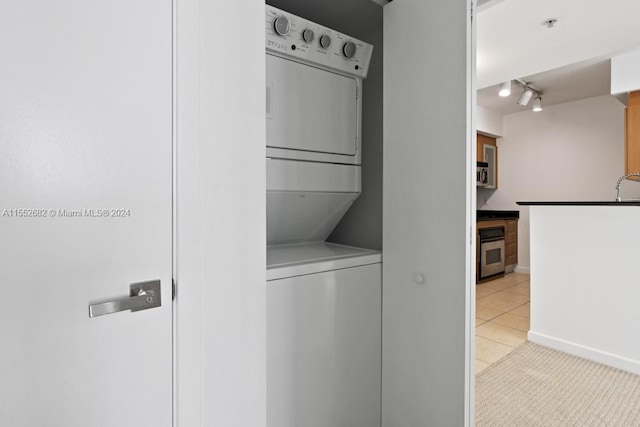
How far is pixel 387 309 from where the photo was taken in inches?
60.3

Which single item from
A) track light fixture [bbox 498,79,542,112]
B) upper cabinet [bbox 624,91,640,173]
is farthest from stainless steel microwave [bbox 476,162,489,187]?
upper cabinet [bbox 624,91,640,173]

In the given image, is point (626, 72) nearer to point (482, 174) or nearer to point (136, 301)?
point (482, 174)

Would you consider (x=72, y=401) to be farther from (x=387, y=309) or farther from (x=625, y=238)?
(x=625, y=238)

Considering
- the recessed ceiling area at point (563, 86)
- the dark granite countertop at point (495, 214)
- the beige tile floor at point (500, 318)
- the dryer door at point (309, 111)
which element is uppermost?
the recessed ceiling area at point (563, 86)

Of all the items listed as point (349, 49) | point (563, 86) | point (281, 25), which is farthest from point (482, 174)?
point (281, 25)

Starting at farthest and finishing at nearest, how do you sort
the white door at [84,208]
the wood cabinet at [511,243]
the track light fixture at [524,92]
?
the wood cabinet at [511,243] → the track light fixture at [524,92] → the white door at [84,208]

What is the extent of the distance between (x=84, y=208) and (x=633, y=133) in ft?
15.0

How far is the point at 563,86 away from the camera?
4.28m

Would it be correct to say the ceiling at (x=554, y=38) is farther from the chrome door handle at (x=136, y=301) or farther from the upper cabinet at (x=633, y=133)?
the chrome door handle at (x=136, y=301)

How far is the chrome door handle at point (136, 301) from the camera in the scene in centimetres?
73

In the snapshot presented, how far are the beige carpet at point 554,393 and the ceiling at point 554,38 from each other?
2124 mm

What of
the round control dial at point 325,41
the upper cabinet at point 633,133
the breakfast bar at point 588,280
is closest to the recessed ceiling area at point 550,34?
the upper cabinet at point 633,133

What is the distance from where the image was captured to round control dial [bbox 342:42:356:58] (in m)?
1.54

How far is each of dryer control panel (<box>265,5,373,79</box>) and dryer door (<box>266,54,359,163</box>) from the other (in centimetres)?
4
